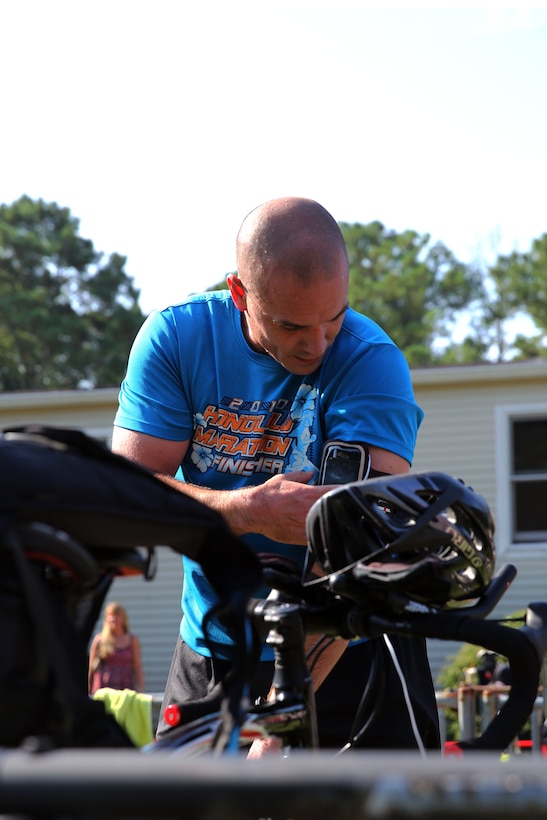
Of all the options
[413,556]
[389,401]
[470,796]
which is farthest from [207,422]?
[470,796]

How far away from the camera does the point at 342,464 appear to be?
3.12 m

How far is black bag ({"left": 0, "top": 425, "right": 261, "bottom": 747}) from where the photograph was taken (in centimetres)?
155

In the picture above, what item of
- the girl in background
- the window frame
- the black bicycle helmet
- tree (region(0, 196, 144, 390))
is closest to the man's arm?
the black bicycle helmet

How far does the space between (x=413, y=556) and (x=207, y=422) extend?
1545mm

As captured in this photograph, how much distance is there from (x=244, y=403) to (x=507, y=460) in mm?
12972

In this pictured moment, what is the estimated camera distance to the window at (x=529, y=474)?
16156 mm

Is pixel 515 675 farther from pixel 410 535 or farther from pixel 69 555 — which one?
pixel 69 555

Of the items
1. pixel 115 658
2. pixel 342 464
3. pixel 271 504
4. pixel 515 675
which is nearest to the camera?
pixel 515 675

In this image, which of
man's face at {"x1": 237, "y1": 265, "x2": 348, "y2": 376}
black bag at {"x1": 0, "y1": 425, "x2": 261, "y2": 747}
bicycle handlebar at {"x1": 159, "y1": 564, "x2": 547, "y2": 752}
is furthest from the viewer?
man's face at {"x1": 237, "y1": 265, "x2": 348, "y2": 376}

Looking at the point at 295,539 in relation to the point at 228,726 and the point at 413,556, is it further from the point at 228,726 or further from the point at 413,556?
the point at 228,726

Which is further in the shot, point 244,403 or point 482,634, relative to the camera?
point 244,403

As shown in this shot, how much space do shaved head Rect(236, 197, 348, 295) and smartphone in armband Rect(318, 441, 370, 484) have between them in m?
0.49

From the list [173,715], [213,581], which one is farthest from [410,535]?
[173,715]

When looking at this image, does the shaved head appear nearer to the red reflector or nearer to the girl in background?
the red reflector
